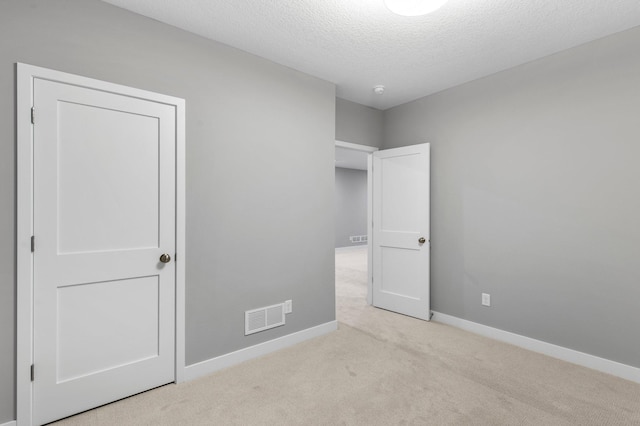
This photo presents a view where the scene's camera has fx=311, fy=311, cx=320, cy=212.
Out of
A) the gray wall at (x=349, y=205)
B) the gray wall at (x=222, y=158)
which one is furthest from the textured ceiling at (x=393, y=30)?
the gray wall at (x=349, y=205)

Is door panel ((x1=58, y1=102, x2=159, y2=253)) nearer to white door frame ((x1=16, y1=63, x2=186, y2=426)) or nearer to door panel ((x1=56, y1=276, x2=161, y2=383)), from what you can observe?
white door frame ((x1=16, y1=63, x2=186, y2=426))

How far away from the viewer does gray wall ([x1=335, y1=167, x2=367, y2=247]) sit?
32.5 ft

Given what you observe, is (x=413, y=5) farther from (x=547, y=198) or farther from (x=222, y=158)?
(x=547, y=198)

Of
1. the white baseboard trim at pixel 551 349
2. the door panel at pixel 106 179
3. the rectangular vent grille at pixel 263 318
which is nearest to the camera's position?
the door panel at pixel 106 179

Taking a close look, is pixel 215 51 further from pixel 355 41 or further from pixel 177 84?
pixel 355 41

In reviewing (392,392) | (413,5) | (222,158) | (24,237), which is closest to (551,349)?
(392,392)

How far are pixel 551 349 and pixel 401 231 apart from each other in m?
1.82

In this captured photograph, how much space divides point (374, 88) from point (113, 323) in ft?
10.7

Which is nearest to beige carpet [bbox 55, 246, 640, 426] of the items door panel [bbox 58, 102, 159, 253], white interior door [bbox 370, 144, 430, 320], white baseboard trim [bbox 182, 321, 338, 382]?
white baseboard trim [bbox 182, 321, 338, 382]

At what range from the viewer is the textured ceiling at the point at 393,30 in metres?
2.09

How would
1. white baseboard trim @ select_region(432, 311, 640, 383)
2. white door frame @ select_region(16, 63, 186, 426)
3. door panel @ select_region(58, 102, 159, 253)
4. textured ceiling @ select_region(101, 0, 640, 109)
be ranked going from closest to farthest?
white door frame @ select_region(16, 63, 186, 426) → door panel @ select_region(58, 102, 159, 253) → textured ceiling @ select_region(101, 0, 640, 109) → white baseboard trim @ select_region(432, 311, 640, 383)

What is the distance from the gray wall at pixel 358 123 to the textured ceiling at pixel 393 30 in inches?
29.2

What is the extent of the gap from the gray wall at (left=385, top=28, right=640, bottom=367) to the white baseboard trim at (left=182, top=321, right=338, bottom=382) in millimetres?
1484

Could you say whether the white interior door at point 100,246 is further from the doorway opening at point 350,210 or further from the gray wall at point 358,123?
the doorway opening at point 350,210
